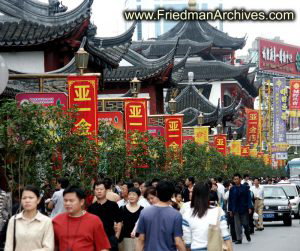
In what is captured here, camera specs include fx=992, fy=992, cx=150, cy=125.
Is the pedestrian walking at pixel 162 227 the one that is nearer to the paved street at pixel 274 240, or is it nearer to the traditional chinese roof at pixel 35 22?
the paved street at pixel 274 240

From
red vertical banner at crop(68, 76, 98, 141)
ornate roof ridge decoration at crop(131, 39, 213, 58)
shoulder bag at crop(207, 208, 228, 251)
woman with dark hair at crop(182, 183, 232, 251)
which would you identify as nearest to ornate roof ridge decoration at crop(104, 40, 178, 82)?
red vertical banner at crop(68, 76, 98, 141)

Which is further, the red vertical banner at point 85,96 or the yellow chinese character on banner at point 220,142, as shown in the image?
the yellow chinese character on banner at point 220,142

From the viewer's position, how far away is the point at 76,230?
902cm

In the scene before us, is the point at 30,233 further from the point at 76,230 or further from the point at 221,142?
the point at 221,142

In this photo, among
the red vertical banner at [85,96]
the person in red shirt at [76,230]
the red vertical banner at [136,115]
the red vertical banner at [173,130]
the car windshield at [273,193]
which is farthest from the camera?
the red vertical banner at [173,130]

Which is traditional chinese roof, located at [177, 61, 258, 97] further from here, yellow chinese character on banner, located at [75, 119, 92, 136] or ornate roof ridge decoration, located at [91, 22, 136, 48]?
yellow chinese character on banner, located at [75, 119, 92, 136]

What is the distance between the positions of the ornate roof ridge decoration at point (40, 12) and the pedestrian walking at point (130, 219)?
16.3 m

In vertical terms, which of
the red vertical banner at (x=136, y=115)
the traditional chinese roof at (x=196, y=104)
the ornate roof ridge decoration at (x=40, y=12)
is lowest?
the red vertical banner at (x=136, y=115)

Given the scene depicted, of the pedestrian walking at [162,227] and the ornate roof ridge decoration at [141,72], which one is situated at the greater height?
the ornate roof ridge decoration at [141,72]

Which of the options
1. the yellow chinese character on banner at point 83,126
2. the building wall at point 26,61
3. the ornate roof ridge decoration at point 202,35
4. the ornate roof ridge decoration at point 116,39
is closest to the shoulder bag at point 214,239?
the yellow chinese character on banner at point 83,126

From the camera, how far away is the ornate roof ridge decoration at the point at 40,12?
2909cm

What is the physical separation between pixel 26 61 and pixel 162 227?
20.8m

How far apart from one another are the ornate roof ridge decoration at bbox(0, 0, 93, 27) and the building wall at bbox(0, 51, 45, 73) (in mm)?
1026

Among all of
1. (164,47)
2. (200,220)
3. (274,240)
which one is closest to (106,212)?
(200,220)
